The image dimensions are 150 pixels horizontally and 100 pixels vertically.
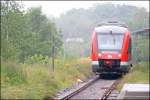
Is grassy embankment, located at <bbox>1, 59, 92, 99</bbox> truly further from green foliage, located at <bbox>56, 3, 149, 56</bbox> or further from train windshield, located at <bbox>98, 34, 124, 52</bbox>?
green foliage, located at <bbox>56, 3, 149, 56</bbox>

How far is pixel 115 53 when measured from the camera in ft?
102

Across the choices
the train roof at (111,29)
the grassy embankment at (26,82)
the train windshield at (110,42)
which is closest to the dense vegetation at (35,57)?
the grassy embankment at (26,82)

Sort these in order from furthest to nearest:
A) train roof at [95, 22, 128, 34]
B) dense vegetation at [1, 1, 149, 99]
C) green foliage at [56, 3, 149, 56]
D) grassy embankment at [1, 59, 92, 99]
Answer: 1. green foliage at [56, 3, 149, 56]
2. train roof at [95, 22, 128, 34]
3. dense vegetation at [1, 1, 149, 99]
4. grassy embankment at [1, 59, 92, 99]

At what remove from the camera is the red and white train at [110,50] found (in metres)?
31.1

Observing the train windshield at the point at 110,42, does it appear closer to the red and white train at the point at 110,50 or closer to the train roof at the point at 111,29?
the red and white train at the point at 110,50

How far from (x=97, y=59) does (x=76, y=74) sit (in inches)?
61.3

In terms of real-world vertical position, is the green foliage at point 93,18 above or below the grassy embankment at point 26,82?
above

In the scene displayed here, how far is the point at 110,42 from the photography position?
103ft

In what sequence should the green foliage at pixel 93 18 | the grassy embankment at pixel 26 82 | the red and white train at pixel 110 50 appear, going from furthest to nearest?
the green foliage at pixel 93 18, the red and white train at pixel 110 50, the grassy embankment at pixel 26 82

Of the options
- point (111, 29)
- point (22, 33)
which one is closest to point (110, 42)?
point (111, 29)

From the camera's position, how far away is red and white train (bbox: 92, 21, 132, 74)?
102 ft

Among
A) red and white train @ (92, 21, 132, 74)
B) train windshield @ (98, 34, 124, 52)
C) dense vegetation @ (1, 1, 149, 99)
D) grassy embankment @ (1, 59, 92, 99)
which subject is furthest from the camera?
train windshield @ (98, 34, 124, 52)

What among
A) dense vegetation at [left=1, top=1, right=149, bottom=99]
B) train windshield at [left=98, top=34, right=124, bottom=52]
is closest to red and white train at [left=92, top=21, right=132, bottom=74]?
train windshield at [left=98, top=34, right=124, bottom=52]

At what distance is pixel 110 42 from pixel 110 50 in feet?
1.78
